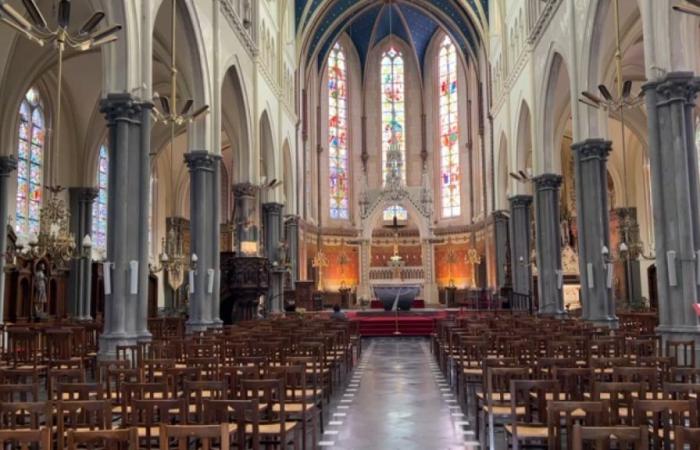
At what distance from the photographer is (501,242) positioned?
37.2 m

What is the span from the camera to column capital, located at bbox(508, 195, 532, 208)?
107 ft

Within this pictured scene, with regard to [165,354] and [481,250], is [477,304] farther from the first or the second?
[165,354]

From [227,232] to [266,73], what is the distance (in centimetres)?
1386

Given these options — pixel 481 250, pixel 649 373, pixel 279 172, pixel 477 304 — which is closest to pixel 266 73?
pixel 279 172

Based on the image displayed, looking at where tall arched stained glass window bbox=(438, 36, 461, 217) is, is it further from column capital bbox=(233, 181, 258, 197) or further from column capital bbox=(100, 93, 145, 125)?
column capital bbox=(100, 93, 145, 125)

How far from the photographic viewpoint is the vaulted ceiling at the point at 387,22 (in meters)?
39.7

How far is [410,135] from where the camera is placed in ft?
161

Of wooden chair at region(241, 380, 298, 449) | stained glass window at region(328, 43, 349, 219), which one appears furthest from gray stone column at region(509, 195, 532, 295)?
wooden chair at region(241, 380, 298, 449)

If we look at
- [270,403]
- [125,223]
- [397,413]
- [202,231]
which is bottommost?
[397,413]

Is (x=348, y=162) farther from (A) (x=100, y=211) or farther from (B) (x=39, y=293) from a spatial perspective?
(B) (x=39, y=293)

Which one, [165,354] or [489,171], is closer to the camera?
[165,354]

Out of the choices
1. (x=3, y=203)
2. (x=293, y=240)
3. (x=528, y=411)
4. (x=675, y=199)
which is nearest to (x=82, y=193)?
(x=3, y=203)

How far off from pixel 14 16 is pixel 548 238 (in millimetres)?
21627

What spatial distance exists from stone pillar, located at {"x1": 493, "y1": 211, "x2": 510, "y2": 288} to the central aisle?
19534 mm
